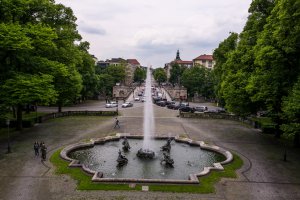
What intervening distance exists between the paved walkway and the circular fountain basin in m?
1.92

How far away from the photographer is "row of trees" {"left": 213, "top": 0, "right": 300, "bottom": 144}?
1062 inches

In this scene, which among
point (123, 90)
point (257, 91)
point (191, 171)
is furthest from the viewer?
point (123, 90)

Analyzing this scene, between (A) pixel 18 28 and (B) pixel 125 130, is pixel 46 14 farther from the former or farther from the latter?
(B) pixel 125 130

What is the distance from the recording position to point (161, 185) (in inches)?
802

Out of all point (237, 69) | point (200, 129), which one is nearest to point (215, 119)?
point (200, 129)

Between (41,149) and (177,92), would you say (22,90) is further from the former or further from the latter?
(177,92)

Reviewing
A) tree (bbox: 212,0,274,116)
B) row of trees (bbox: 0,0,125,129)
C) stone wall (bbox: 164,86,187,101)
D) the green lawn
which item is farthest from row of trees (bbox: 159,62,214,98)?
the green lawn

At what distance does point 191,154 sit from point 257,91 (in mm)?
10397

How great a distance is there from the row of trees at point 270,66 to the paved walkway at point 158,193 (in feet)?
12.1

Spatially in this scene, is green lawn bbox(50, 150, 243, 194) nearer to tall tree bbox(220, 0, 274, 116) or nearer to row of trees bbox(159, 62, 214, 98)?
tall tree bbox(220, 0, 274, 116)

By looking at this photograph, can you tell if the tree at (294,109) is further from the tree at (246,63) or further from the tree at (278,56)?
the tree at (246,63)

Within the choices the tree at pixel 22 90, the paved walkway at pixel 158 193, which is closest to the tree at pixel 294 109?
the paved walkway at pixel 158 193

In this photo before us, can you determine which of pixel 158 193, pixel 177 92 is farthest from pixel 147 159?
pixel 177 92

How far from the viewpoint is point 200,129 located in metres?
42.4
